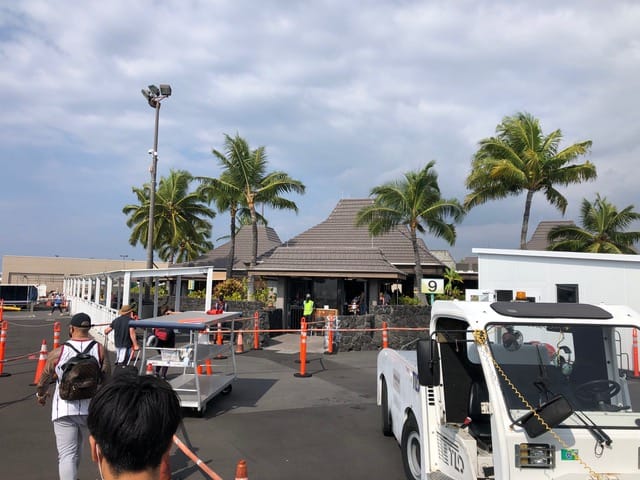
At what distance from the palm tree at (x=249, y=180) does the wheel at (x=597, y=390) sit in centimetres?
2249

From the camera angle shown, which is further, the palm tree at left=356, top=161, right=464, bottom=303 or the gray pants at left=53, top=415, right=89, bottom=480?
the palm tree at left=356, top=161, right=464, bottom=303

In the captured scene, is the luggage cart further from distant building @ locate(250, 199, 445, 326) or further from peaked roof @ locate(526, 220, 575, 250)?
peaked roof @ locate(526, 220, 575, 250)

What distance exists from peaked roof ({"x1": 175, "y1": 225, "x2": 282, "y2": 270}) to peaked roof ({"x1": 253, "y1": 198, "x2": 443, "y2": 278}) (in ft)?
27.6

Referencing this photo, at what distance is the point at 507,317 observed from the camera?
4.01 m

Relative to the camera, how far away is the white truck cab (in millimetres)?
3309

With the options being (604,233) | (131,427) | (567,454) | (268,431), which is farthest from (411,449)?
(604,233)

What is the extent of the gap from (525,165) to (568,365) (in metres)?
20.6

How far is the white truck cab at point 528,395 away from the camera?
3.31 metres

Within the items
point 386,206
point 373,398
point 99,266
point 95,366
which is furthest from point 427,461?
point 99,266

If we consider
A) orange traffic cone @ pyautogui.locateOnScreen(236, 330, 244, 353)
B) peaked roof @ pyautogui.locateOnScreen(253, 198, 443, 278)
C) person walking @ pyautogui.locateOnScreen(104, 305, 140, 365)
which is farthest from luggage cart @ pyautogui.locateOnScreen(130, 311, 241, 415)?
peaked roof @ pyautogui.locateOnScreen(253, 198, 443, 278)

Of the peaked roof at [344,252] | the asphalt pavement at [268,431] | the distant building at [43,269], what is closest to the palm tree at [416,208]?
the peaked roof at [344,252]

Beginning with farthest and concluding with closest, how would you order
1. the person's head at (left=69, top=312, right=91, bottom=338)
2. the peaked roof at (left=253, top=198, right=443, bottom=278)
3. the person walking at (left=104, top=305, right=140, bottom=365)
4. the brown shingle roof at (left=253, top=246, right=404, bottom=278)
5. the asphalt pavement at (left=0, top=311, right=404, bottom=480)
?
the peaked roof at (left=253, top=198, right=443, bottom=278) → the brown shingle roof at (left=253, top=246, right=404, bottom=278) → the person walking at (left=104, top=305, right=140, bottom=365) → the asphalt pavement at (left=0, top=311, right=404, bottom=480) → the person's head at (left=69, top=312, right=91, bottom=338)

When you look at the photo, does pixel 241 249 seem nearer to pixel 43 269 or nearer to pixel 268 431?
pixel 268 431

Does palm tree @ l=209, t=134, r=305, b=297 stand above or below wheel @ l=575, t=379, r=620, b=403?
above
